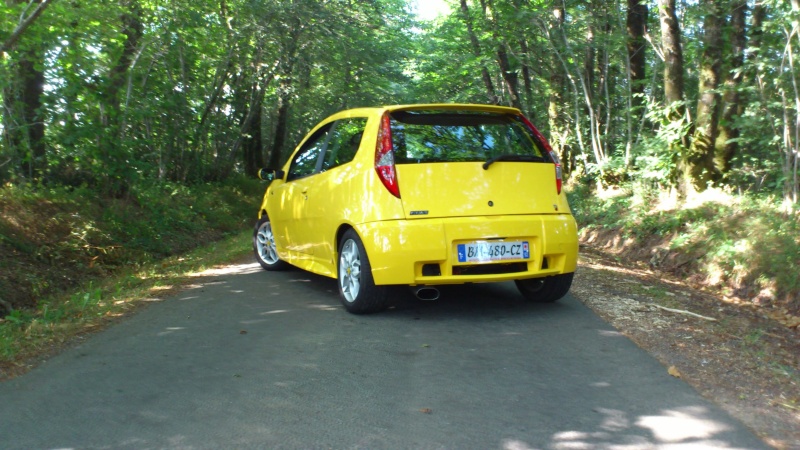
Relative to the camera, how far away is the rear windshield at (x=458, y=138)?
238 inches

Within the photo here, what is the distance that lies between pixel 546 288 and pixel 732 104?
7036 millimetres

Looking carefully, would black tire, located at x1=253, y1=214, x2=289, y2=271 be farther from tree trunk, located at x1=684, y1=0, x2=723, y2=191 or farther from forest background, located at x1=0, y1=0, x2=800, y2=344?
tree trunk, located at x1=684, y1=0, x2=723, y2=191

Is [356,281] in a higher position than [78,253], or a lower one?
lower

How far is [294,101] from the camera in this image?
21234mm

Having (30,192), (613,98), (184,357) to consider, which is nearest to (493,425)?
(184,357)

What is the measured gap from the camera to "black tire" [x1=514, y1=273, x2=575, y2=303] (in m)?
6.46

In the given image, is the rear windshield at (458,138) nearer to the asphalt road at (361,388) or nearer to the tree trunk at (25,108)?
the asphalt road at (361,388)

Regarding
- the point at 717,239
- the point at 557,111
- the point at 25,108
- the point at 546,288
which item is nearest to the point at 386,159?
the point at 546,288

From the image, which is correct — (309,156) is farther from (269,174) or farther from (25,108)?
(25,108)

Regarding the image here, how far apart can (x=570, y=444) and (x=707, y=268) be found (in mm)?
5963

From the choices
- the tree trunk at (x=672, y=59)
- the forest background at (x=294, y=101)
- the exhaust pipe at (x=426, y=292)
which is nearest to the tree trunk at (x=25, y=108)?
the forest background at (x=294, y=101)

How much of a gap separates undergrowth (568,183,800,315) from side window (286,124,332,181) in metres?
4.78

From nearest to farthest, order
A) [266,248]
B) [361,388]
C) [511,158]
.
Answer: [361,388] → [511,158] → [266,248]

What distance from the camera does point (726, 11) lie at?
1132cm
